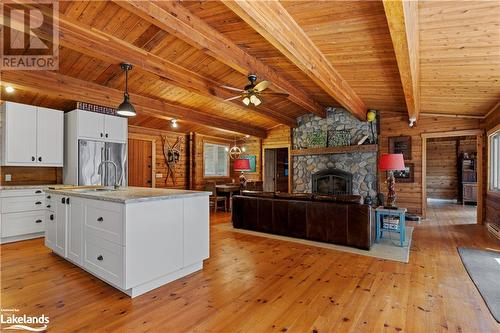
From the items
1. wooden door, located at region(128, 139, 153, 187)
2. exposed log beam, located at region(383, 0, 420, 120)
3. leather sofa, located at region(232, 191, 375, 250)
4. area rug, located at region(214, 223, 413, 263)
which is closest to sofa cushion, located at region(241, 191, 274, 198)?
leather sofa, located at region(232, 191, 375, 250)

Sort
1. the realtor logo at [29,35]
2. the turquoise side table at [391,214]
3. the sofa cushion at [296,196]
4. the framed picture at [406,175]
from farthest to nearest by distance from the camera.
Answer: the framed picture at [406,175] < the sofa cushion at [296,196] < the turquoise side table at [391,214] < the realtor logo at [29,35]

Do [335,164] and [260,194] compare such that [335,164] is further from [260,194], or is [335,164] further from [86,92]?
[86,92]

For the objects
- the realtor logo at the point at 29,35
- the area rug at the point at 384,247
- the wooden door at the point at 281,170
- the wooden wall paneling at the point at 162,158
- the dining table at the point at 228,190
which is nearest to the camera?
the realtor logo at the point at 29,35

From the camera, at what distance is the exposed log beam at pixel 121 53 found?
298 centimetres

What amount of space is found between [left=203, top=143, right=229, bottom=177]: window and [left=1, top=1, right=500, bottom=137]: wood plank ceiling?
9.79 feet

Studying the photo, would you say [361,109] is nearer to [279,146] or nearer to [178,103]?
[279,146]

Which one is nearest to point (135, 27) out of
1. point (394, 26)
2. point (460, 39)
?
point (394, 26)

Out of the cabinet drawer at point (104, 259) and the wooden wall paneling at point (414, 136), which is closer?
the cabinet drawer at point (104, 259)

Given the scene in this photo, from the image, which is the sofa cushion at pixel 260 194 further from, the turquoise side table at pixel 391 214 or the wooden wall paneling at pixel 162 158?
the wooden wall paneling at pixel 162 158

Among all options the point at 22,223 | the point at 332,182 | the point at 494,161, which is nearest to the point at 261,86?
the point at 22,223

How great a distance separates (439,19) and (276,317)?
10.5ft

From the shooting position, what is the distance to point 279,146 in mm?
9188

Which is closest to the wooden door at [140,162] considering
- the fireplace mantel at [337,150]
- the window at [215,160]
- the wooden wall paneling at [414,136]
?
the window at [215,160]

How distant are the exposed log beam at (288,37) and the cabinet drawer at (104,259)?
242cm
